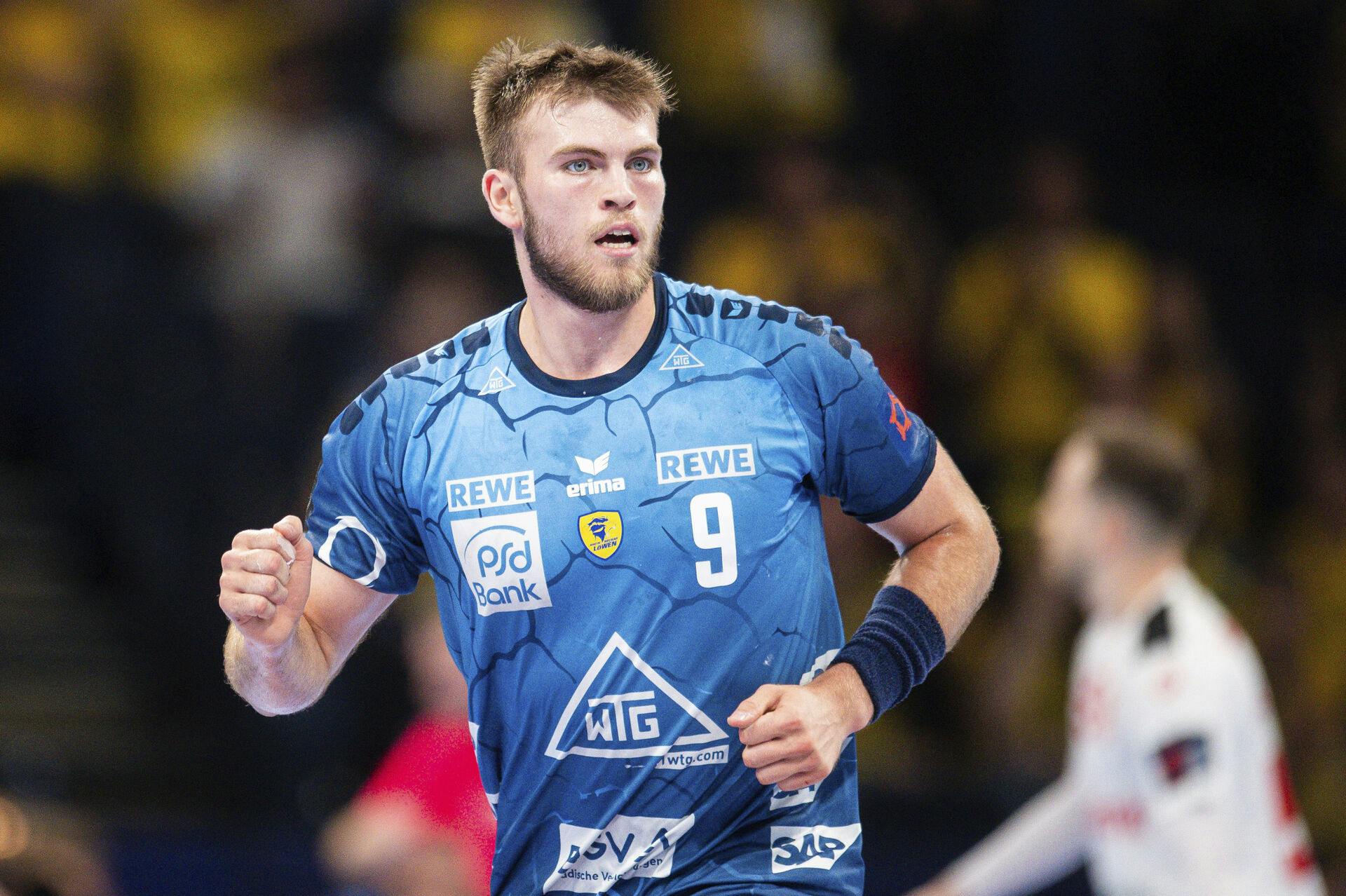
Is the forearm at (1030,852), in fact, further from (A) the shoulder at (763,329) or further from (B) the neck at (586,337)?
(B) the neck at (586,337)

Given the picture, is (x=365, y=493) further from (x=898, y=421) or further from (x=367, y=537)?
(x=898, y=421)

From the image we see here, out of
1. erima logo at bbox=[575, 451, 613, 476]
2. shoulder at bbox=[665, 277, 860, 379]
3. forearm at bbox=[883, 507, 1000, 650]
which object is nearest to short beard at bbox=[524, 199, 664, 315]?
shoulder at bbox=[665, 277, 860, 379]

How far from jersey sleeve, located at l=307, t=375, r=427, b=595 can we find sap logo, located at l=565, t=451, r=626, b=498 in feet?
1.49

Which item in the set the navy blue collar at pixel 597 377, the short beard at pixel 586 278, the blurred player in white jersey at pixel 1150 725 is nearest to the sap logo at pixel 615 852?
the navy blue collar at pixel 597 377

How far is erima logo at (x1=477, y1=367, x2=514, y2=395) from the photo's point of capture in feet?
12.2

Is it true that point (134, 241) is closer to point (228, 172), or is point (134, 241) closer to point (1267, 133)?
point (228, 172)

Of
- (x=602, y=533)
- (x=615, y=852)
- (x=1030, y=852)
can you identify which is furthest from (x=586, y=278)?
(x=1030, y=852)

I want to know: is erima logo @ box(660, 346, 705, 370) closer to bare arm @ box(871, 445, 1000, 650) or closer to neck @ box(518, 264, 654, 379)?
neck @ box(518, 264, 654, 379)

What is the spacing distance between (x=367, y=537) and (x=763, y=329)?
106cm

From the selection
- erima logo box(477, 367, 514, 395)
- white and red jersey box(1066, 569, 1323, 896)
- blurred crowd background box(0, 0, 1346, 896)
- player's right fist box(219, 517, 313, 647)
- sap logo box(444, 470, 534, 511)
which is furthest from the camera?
blurred crowd background box(0, 0, 1346, 896)

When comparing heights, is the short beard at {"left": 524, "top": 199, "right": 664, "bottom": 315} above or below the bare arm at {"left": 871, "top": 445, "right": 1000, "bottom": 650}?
above

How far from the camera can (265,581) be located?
11.2 ft

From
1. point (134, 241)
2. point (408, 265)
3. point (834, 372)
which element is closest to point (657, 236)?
point (834, 372)

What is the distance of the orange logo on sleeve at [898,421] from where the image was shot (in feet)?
12.0
